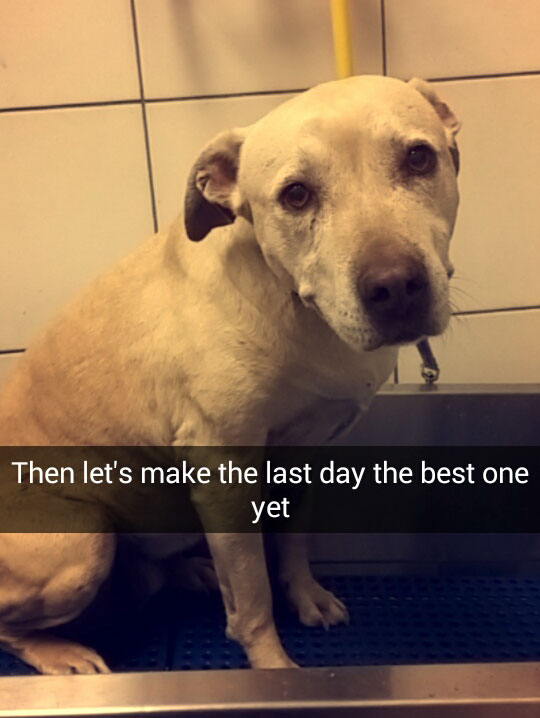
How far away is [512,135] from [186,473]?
0.84m

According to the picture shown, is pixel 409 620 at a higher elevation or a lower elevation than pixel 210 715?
lower

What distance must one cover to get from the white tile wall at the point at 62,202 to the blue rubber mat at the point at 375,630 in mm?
582

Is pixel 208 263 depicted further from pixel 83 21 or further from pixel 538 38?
pixel 538 38

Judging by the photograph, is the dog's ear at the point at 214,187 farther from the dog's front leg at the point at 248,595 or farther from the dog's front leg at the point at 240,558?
the dog's front leg at the point at 248,595

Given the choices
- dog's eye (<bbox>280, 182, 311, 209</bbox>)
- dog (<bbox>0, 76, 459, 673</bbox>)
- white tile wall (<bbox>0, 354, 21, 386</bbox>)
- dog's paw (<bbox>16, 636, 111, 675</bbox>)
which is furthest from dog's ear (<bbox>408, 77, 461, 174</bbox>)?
white tile wall (<bbox>0, 354, 21, 386</bbox>)

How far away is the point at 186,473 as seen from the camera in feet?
2.92

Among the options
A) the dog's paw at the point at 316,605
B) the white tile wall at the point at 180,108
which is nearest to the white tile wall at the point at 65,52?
the white tile wall at the point at 180,108

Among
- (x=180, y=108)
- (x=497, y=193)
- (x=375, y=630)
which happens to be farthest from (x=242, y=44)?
(x=375, y=630)

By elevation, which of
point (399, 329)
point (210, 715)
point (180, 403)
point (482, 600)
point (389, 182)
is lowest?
point (482, 600)

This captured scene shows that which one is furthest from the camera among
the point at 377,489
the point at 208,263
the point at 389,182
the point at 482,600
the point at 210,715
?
the point at 377,489

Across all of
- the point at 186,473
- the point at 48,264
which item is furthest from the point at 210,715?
the point at 48,264

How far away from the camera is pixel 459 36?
1188 mm

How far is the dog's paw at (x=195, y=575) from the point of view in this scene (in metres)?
1.13

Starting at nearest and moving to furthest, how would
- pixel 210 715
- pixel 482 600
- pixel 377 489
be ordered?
pixel 210 715
pixel 482 600
pixel 377 489
